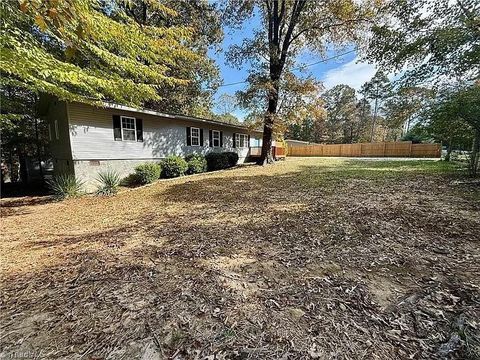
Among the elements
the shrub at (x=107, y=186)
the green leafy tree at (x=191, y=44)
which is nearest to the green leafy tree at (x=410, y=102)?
the green leafy tree at (x=191, y=44)

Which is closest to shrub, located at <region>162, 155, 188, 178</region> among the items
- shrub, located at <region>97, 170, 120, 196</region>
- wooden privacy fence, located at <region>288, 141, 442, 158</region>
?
shrub, located at <region>97, 170, 120, 196</region>

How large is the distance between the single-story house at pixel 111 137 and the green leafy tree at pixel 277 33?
14.7 feet

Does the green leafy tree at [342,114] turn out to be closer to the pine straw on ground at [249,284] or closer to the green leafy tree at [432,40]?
the green leafy tree at [432,40]

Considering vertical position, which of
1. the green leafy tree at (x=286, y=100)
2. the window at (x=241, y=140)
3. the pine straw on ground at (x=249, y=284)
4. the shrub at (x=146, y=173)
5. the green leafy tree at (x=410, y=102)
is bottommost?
the pine straw on ground at (x=249, y=284)

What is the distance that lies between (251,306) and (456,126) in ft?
34.6

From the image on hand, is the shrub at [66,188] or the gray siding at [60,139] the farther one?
the gray siding at [60,139]

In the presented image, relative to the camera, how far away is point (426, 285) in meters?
2.71

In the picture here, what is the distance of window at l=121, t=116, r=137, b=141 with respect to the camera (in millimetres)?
11469

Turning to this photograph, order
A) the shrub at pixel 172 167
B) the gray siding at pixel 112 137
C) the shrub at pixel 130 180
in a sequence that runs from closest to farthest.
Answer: the gray siding at pixel 112 137 < the shrub at pixel 130 180 < the shrub at pixel 172 167

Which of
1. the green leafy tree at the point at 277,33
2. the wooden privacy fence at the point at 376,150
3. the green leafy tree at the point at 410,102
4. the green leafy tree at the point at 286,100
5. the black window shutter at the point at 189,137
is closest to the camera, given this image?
the green leafy tree at the point at 410,102

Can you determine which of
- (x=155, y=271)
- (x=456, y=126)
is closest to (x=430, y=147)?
(x=456, y=126)

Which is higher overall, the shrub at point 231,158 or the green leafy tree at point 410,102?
the green leafy tree at point 410,102

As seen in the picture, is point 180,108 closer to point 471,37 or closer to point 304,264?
point 471,37

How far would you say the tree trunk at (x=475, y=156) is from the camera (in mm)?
8562
